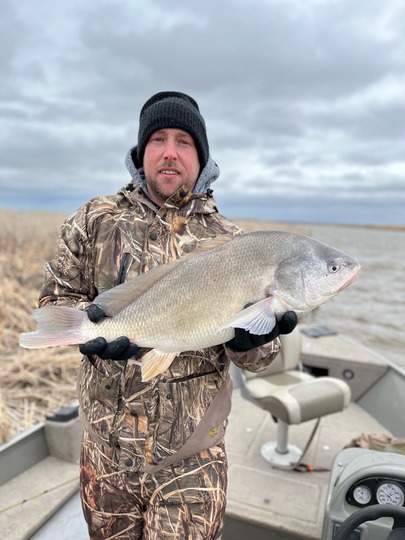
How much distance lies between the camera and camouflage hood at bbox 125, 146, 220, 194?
8.66 feet

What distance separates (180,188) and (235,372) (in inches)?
159

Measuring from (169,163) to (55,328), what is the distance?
1.11 m

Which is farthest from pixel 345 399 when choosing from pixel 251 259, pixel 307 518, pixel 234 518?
pixel 251 259

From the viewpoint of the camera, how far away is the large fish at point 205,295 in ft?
7.18

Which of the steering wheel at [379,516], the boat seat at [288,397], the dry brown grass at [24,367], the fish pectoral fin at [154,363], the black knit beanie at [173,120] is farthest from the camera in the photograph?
the dry brown grass at [24,367]

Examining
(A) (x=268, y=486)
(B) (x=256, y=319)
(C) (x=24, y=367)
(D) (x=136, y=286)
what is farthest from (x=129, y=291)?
(C) (x=24, y=367)

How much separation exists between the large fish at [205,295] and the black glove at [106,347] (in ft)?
0.16

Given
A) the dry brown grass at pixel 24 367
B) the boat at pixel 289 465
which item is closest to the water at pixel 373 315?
the boat at pixel 289 465

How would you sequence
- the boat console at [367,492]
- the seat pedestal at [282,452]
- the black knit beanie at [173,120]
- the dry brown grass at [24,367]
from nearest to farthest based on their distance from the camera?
the boat console at [367,492], the black knit beanie at [173,120], the seat pedestal at [282,452], the dry brown grass at [24,367]

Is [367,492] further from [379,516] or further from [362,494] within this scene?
[379,516]

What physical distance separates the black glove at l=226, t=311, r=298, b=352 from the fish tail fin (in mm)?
784

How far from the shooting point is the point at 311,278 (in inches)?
87.8

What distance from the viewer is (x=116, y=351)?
6.90 ft

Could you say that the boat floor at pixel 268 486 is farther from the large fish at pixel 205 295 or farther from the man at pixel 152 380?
the large fish at pixel 205 295
